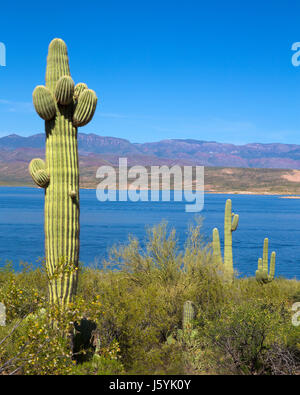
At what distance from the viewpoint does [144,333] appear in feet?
43.9

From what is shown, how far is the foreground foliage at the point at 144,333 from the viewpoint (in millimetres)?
8180

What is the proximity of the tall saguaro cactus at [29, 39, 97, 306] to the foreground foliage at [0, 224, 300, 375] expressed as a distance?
106 cm

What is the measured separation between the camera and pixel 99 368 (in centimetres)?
1004

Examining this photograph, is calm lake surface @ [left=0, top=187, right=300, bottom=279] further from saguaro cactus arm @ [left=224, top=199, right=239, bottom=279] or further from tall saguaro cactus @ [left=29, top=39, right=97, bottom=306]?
tall saguaro cactus @ [left=29, top=39, right=97, bottom=306]

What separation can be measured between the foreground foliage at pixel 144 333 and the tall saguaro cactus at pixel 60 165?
1056 millimetres

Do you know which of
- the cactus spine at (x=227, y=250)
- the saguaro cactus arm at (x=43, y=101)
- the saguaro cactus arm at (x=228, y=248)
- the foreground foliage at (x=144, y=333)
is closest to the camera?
the foreground foliage at (x=144, y=333)

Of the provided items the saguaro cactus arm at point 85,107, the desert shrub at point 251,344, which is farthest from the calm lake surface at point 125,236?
the saguaro cactus arm at point 85,107

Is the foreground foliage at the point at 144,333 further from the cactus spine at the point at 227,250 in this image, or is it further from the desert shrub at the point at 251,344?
the cactus spine at the point at 227,250

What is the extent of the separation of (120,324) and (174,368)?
2118 mm

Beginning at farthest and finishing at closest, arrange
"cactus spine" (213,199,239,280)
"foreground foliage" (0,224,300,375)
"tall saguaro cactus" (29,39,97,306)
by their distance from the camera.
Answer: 1. "cactus spine" (213,199,239,280)
2. "tall saguaro cactus" (29,39,97,306)
3. "foreground foliage" (0,224,300,375)

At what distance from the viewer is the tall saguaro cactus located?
1021 centimetres

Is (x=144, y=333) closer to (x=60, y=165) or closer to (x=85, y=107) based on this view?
(x=60, y=165)

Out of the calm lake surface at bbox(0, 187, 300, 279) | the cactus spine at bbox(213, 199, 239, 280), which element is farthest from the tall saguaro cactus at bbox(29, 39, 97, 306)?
the calm lake surface at bbox(0, 187, 300, 279)
